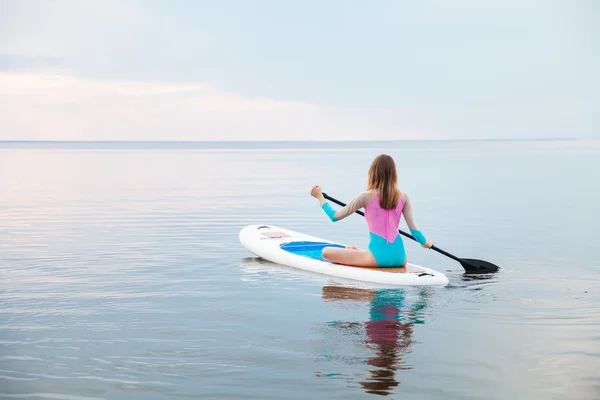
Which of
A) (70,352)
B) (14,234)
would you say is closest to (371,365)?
(70,352)

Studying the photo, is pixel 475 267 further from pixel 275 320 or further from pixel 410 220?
pixel 275 320

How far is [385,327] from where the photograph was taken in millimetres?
7160

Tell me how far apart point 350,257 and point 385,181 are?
1254mm

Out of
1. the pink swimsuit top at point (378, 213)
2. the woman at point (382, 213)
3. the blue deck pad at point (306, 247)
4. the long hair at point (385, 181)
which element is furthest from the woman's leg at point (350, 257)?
the blue deck pad at point (306, 247)

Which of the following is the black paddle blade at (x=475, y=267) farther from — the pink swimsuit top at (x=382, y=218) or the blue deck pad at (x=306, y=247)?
the blue deck pad at (x=306, y=247)

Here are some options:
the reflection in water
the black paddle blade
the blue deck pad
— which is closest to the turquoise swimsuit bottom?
the reflection in water

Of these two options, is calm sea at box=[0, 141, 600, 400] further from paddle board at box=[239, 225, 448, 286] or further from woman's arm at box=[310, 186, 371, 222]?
woman's arm at box=[310, 186, 371, 222]

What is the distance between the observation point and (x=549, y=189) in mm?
25812

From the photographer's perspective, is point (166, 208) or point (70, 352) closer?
point (70, 352)

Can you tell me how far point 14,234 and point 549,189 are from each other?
61.0 feet

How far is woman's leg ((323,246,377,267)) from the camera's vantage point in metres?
9.45

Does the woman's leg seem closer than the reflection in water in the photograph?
No

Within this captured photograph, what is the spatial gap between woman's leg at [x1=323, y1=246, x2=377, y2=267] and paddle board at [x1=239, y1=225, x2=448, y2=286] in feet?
0.26

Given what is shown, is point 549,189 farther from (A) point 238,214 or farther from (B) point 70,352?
(B) point 70,352
